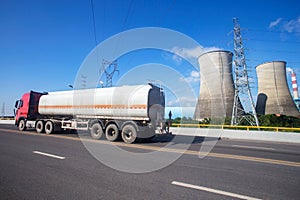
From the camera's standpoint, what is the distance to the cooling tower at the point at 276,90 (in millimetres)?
32750

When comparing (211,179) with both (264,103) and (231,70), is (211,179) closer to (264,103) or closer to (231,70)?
(231,70)

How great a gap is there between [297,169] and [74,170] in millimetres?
6204

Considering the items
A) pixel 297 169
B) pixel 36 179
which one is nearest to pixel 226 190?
pixel 297 169

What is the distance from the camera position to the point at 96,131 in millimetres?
11758

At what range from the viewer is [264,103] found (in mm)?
35406

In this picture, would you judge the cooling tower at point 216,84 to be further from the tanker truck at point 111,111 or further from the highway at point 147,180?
the highway at point 147,180

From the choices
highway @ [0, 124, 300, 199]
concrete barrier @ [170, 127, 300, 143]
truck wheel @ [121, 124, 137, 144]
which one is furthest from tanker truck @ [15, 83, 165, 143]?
concrete barrier @ [170, 127, 300, 143]

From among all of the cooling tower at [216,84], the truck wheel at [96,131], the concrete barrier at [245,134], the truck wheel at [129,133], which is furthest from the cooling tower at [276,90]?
the truck wheel at [96,131]

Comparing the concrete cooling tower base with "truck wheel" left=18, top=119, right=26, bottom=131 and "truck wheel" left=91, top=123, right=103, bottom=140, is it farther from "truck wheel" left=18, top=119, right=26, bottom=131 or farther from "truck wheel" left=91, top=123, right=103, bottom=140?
"truck wheel" left=18, top=119, right=26, bottom=131

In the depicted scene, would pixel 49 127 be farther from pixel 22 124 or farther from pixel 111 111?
pixel 111 111

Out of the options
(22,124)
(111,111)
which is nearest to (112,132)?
(111,111)

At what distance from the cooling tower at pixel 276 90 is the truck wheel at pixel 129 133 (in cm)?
3198

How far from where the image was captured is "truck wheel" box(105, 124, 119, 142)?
1074 centimetres

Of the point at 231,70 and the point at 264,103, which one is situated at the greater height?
the point at 231,70
